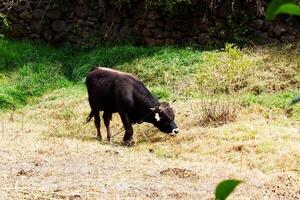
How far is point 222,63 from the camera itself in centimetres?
1062

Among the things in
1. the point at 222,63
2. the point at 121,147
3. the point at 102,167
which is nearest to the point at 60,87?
the point at 222,63

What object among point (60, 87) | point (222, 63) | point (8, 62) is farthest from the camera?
point (8, 62)

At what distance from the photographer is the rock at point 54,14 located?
1462cm

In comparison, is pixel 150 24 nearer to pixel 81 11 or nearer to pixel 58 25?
pixel 81 11

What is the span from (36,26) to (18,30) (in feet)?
1.51

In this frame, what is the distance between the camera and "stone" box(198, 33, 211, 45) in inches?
515

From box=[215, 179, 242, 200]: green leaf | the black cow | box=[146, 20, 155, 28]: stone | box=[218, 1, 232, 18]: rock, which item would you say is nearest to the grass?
the black cow

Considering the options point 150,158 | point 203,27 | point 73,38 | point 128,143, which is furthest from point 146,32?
point 150,158

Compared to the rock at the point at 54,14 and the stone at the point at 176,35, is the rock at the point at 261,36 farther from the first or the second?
the rock at the point at 54,14

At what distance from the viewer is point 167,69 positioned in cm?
1192

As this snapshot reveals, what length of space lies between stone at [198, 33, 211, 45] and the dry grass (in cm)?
321

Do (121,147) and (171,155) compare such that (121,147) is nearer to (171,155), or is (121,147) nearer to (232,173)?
(171,155)

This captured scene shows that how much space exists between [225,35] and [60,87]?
3.76 m

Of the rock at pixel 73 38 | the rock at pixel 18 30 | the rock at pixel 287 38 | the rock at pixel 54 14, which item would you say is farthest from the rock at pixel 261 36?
the rock at pixel 18 30
